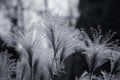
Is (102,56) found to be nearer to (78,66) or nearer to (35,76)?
(35,76)

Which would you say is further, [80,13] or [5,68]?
[80,13]

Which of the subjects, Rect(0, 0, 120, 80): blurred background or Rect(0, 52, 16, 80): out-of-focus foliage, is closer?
Rect(0, 52, 16, 80): out-of-focus foliage

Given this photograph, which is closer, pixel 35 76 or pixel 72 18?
pixel 35 76

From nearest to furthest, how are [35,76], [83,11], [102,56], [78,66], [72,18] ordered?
[35,76], [102,56], [78,66], [83,11], [72,18]

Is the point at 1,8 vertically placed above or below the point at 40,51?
above

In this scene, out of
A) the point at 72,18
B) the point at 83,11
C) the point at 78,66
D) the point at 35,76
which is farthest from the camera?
the point at 72,18

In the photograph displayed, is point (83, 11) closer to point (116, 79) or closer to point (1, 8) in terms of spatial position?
point (1, 8)

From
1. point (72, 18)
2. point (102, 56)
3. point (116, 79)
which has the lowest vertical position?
point (116, 79)

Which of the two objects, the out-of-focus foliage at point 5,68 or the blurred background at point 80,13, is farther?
the blurred background at point 80,13

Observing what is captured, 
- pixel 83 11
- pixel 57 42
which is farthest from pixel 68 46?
pixel 83 11
